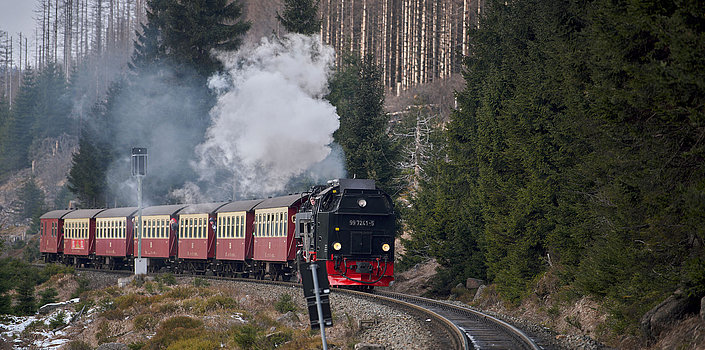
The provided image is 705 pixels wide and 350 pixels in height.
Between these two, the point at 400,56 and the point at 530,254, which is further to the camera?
the point at 400,56

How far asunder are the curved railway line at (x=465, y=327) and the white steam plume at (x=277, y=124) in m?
11.5

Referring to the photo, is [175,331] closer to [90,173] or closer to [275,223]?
[275,223]

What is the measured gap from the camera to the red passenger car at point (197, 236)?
116 feet

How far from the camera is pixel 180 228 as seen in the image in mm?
37906

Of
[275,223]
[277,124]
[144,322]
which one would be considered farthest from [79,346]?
[277,124]

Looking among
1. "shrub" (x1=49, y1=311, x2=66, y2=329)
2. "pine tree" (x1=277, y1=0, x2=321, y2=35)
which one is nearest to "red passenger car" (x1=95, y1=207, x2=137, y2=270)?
"shrub" (x1=49, y1=311, x2=66, y2=329)

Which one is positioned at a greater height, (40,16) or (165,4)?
(40,16)

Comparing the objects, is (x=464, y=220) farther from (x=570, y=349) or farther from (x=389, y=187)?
(x=570, y=349)

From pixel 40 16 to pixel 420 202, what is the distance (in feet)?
372

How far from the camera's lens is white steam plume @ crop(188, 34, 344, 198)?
34031 mm

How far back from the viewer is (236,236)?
32750 mm

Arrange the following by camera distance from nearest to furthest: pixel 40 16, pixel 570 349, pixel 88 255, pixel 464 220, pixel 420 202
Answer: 1. pixel 570 349
2. pixel 464 220
3. pixel 420 202
4. pixel 88 255
5. pixel 40 16

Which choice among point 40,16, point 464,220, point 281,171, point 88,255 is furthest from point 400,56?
point 40,16

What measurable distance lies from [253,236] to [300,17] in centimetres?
2716
